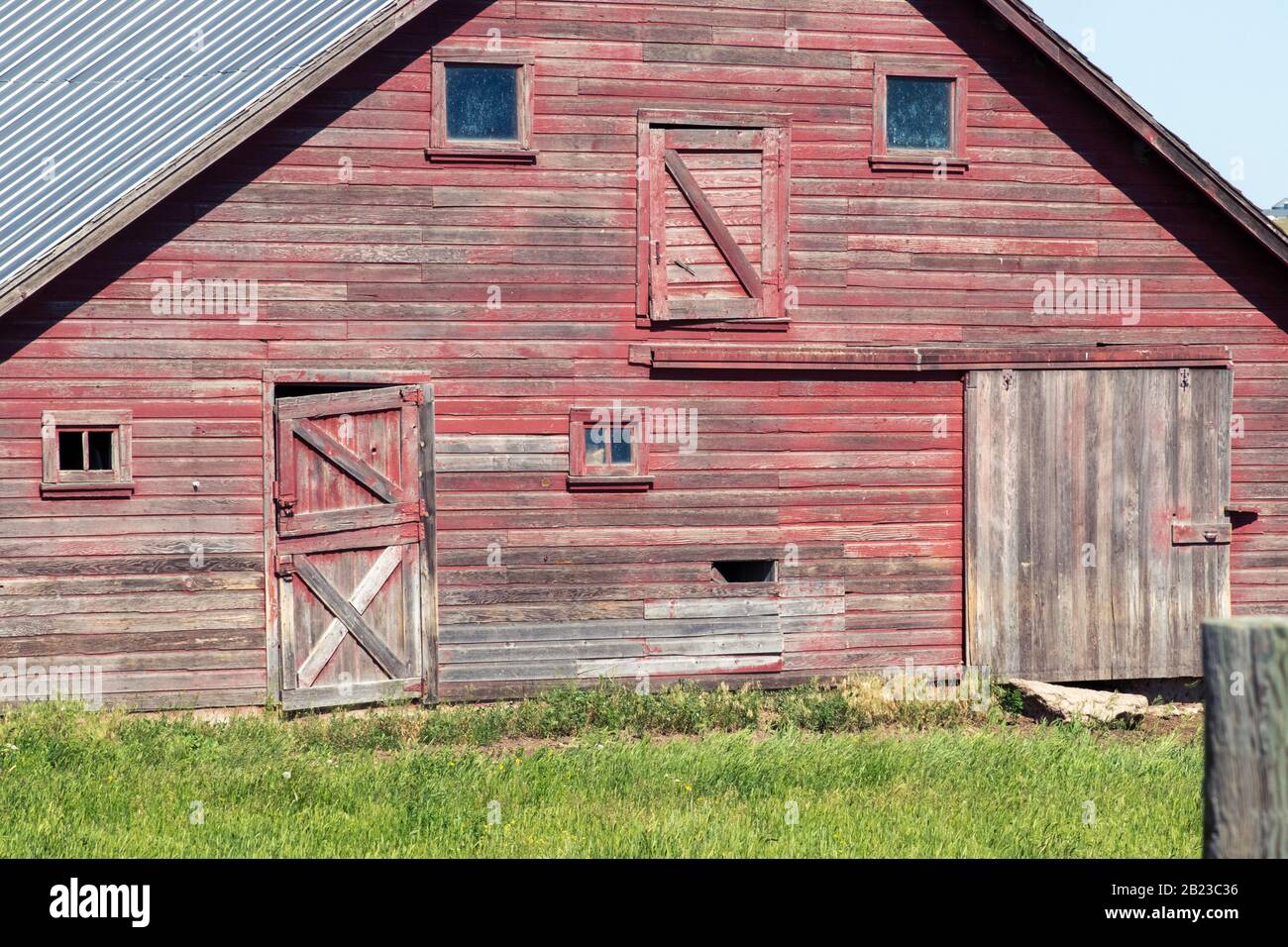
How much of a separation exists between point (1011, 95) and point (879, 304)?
89.7 inches

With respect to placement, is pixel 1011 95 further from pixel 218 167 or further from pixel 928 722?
pixel 218 167

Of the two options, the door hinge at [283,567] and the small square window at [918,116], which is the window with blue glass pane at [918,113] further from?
the door hinge at [283,567]

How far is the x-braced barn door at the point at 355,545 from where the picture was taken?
1159 centimetres

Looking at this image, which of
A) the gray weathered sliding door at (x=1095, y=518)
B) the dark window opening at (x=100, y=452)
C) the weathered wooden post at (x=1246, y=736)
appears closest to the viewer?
the weathered wooden post at (x=1246, y=736)

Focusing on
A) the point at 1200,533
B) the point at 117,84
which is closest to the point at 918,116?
the point at 1200,533

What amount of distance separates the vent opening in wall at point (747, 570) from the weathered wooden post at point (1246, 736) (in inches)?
356

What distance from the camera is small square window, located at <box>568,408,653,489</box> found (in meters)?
12.1

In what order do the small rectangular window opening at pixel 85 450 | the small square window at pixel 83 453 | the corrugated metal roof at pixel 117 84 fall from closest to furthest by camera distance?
the corrugated metal roof at pixel 117 84 < the small square window at pixel 83 453 < the small rectangular window opening at pixel 85 450

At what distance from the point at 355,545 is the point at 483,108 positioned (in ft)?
12.9

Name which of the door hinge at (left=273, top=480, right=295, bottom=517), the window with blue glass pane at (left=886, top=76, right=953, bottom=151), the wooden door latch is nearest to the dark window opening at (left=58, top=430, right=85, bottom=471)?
the door hinge at (left=273, top=480, right=295, bottom=517)

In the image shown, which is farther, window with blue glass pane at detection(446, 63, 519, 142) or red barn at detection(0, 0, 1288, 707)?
window with blue glass pane at detection(446, 63, 519, 142)

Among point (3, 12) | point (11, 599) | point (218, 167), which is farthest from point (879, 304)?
point (3, 12)

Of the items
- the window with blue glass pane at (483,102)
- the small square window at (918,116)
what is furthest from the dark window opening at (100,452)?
the small square window at (918,116)

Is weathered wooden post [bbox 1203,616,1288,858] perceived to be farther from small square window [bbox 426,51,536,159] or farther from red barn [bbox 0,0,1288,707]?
small square window [bbox 426,51,536,159]
